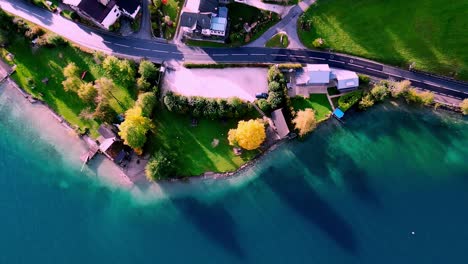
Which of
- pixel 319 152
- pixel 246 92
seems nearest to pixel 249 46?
pixel 246 92

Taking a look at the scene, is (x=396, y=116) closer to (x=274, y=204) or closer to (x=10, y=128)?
(x=274, y=204)

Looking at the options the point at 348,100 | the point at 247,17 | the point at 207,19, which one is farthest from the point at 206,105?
the point at 348,100

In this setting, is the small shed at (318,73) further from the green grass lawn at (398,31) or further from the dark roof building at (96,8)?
the dark roof building at (96,8)

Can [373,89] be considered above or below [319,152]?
above

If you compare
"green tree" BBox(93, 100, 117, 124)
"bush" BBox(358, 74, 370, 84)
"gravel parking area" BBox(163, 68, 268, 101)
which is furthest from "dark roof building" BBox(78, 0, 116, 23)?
"bush" BBox(358, 74, 370, 84)

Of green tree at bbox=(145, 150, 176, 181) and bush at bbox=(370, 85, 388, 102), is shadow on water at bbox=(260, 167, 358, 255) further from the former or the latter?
bush at bbox=(370, 85, 388, 102)

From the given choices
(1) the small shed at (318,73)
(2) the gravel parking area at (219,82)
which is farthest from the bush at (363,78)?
(2) the gravel parking area at (219,82)
